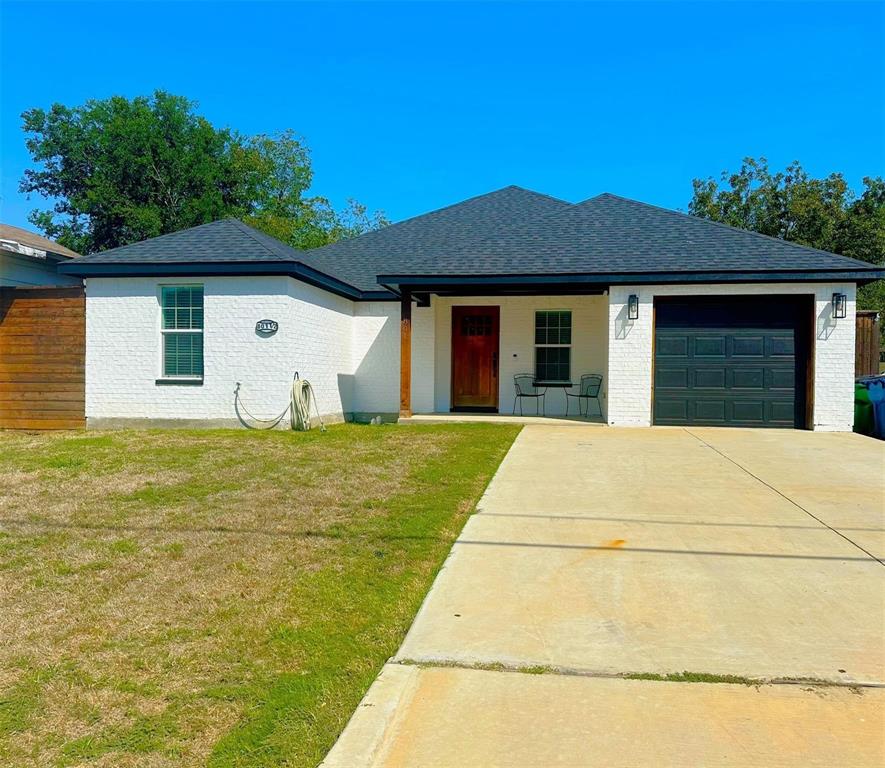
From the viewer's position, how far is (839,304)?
12.2 m

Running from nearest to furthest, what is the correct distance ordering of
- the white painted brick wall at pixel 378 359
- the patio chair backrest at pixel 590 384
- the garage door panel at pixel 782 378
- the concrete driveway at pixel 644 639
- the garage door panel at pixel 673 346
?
the concrete driveway at pixel 644 639, the garage door panel at pixel 782 378, the garage door panel at pixel 673 346, the patio chair backrest at pixel 590 384, the white painted brick wall at pixel 378 359

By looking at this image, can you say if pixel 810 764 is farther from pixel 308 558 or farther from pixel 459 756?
pixel 308 558

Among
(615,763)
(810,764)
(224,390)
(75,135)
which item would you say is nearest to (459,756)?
(615,763)

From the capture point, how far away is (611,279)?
12.7 metres

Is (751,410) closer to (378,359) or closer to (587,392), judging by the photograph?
(587,392)

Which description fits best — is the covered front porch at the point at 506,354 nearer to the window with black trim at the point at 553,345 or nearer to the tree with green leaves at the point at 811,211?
the window with black trim at the point at 553,345

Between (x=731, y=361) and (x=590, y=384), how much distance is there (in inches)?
128

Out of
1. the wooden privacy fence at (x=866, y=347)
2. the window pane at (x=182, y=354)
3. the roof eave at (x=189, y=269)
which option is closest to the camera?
the roof eave at (x=189, y=269)

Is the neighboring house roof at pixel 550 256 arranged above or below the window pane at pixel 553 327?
above

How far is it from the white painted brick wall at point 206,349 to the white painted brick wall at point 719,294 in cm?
596

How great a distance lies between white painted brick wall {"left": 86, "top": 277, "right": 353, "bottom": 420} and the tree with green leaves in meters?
33.1

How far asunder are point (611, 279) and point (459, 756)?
11.1 m

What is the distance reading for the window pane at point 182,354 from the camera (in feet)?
41.0

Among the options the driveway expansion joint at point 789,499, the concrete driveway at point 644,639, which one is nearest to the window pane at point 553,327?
the driveway expansion joint at point 789,499
